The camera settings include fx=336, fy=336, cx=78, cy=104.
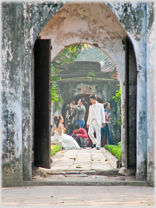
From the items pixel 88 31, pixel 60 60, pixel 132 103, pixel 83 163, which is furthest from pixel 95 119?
pixel 132 103

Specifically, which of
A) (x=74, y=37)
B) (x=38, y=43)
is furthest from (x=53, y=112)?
(x=38, y=43)

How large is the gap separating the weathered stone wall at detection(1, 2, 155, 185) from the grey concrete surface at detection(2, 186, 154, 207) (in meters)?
0.49

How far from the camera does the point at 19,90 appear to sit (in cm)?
546

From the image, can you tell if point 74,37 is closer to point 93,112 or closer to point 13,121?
point 13,121

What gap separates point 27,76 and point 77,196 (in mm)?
2168

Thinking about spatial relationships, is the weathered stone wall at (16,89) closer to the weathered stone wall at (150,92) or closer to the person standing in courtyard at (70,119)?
the weathered stone wall at (150,92)

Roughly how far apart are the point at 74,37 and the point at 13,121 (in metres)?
2.89

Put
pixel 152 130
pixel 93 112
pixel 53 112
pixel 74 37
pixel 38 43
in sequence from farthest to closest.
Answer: pixel 53 112 → pixel 93 112 → pixel 74 37 → pixel 38 43 → pixel 152 130

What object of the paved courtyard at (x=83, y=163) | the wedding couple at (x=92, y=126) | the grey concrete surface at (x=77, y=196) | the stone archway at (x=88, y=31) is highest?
the stone archway at (x=88, y=31)

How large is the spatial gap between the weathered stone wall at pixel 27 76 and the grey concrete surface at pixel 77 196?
0.49 metres

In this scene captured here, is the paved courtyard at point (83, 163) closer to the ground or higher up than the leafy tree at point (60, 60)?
closer to the ground

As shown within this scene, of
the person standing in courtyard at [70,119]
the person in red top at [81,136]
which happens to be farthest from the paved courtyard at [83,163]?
the person standing in courtyard at [70,119]

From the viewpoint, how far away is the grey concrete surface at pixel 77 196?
4.18m

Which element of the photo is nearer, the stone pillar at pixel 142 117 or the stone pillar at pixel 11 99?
the stone pillar at pixel 11 99
